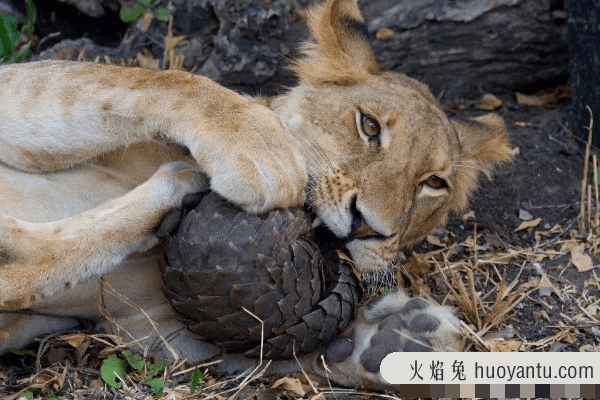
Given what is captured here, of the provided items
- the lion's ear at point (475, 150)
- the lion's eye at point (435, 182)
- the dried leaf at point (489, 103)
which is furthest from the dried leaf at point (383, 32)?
the lion's eye at point (435, 182)

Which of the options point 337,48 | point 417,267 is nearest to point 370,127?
point 337,48

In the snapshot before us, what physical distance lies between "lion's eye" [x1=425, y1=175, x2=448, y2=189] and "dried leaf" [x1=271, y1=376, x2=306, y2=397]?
90cm

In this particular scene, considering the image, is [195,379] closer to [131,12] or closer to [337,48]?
[337,48]

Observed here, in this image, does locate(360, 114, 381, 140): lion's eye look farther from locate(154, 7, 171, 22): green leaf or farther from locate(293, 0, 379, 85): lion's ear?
locate(154, 7, 171, 22): green leaf

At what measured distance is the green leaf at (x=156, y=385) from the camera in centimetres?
269

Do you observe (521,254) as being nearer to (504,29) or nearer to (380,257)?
(380,257)

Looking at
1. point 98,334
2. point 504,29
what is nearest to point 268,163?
point 98,334

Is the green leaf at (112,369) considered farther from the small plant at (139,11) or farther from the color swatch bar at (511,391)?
Result: the small plant at (139,11)

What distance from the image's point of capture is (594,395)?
2553 millimetres

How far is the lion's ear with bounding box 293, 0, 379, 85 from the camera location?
3.30 meters

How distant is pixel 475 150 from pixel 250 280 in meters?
1.48

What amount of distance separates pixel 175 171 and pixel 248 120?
1.00 ft

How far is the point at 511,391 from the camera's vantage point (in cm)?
255

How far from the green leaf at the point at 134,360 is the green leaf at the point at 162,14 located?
2.06 metres
